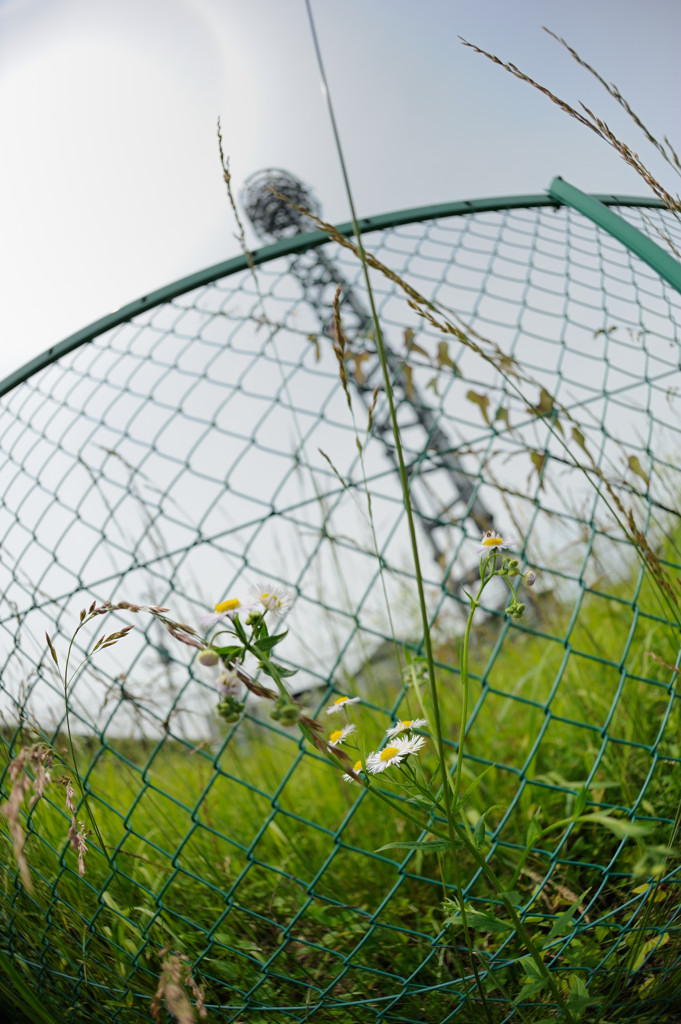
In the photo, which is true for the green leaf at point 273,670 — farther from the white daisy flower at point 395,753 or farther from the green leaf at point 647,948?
the green leaf at point 647,948

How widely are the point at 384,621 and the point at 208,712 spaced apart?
0.67 m

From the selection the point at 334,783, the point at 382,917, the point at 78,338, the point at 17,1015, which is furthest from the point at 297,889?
the point at 78,338

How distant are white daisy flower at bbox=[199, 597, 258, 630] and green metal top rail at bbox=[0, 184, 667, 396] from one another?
3.56 feet

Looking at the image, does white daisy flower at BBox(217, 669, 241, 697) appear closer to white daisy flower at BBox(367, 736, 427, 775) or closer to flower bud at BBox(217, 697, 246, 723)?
flower bud at BBox(217, 697, 246, 723)

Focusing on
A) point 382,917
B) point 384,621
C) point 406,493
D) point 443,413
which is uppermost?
point 443,413

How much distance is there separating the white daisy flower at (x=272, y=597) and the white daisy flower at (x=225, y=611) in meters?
0.01

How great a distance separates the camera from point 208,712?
5.32ft

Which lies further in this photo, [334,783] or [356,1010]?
[334,783]

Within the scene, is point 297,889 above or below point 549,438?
below

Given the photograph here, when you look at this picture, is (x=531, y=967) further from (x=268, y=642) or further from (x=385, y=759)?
(x=268, y=642)

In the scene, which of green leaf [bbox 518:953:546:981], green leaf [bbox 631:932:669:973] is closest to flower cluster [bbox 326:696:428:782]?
green leaf [bbox 518:953:546:981]

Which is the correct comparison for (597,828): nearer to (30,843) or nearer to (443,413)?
(443,413)

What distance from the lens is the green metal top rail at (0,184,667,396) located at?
146cm

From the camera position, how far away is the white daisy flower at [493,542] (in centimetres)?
66
